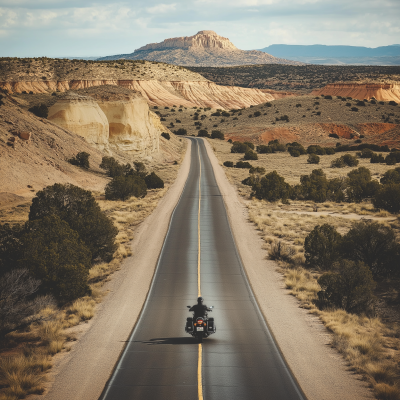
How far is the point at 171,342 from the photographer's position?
43.2 ft

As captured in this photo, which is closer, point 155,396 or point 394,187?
point 155,396

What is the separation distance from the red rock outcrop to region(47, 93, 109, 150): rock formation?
62.2m

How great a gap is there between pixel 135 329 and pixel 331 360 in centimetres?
652

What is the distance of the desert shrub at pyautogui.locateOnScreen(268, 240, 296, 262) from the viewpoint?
76.1ft

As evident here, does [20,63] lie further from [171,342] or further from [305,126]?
[171,342]

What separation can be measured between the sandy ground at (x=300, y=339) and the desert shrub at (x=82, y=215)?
758cm

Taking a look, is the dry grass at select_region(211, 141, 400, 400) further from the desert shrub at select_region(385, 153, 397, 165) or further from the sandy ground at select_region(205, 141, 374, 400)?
the desert shrub at select_region(385, 153, 397, 165)

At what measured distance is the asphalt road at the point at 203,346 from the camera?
10.6 metres

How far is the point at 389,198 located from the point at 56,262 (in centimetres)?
2872

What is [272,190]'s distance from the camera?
135 feet

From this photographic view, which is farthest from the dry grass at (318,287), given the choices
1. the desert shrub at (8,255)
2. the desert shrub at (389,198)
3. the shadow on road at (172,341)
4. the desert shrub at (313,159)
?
the desert shrub at (313,159)

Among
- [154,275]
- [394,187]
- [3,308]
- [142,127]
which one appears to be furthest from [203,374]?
[142,127]

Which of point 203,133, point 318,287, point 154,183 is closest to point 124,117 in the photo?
point 154,183

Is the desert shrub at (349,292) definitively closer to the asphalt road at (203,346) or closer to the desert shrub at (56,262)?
the asphalt road at (203,346)
